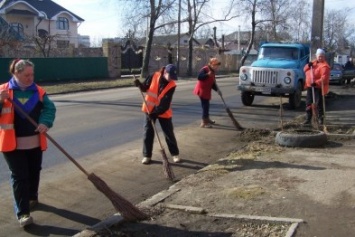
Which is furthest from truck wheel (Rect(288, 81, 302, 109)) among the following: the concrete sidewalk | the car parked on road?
the car parked on road

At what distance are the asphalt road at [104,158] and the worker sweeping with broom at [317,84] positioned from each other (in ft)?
3.90

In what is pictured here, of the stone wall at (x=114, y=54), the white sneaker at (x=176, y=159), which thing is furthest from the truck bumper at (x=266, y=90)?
the stone wall at (x=114, y=54)

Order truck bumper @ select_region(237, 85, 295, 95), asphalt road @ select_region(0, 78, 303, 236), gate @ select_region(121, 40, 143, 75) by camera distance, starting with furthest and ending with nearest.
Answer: gate @ select_region(121, 40, 143, 75) < truck bumper @ select_region(237, 85, 295, 95) < asphalt road @ select_region(0, 78, 303, 236)

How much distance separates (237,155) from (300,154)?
106cm

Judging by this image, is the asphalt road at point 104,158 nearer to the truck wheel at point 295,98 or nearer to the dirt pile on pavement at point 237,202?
the dirt pile on pavement at point 237,202

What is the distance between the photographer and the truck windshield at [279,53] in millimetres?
17094

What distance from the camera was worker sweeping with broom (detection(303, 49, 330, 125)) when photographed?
11195 mm

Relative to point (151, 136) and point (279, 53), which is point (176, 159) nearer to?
point (151, 136)

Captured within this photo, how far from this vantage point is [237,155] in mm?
8336

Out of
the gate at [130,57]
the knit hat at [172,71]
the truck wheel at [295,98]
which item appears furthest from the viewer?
the gate at [130,57]

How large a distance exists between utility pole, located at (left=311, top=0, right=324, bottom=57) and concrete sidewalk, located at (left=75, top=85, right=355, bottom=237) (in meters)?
7.84

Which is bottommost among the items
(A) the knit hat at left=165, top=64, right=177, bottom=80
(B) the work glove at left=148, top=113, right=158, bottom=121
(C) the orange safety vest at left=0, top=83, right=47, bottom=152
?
(B) the work glove at left=148, top=113, right=158, bottom=121

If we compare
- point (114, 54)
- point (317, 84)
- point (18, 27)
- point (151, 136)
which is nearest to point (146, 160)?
point (151, 136)

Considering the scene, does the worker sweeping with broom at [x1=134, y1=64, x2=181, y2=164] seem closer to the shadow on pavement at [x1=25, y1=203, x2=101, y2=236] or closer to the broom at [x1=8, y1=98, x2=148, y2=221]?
the shadow on pavement at [x1=25, y1=203, x2=101, y2=236]
